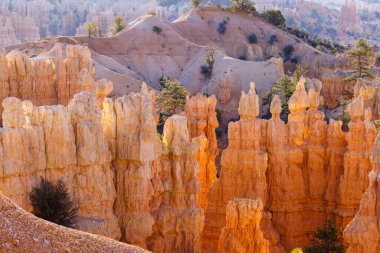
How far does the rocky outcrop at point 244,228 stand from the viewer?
74.0 ft

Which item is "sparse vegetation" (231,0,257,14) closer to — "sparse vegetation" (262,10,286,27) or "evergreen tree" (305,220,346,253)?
"sparse vegetation" (262,10,286,27)

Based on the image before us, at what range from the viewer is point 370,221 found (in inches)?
835

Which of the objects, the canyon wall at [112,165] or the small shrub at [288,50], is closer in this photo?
the canyon wall at [112,165]

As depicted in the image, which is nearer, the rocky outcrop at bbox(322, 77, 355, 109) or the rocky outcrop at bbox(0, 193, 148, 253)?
the rocky outcrop at bbox(0, 193, 148, 253)

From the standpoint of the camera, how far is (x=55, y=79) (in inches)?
1385

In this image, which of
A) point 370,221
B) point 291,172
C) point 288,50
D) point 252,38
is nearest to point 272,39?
point 252,38

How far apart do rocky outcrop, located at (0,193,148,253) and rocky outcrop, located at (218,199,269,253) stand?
9.94m

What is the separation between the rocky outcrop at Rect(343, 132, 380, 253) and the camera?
2111 centimetres

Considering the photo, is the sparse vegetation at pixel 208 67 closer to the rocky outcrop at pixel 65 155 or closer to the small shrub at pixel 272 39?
the small shrub at pixel 272 39

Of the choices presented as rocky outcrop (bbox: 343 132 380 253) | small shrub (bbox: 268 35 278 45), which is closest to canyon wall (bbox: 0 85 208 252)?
rocky outcrop (bbox: 343 132 380 253)

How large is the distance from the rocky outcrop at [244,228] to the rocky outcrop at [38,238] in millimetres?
9937

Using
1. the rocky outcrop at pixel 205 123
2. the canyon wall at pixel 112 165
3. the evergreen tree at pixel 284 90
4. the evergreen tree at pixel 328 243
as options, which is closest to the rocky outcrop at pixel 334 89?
the evergreen tree at pixel 284 90

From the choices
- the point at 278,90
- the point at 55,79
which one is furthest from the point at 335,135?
the point at 278,90

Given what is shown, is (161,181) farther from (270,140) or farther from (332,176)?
(332,176)
